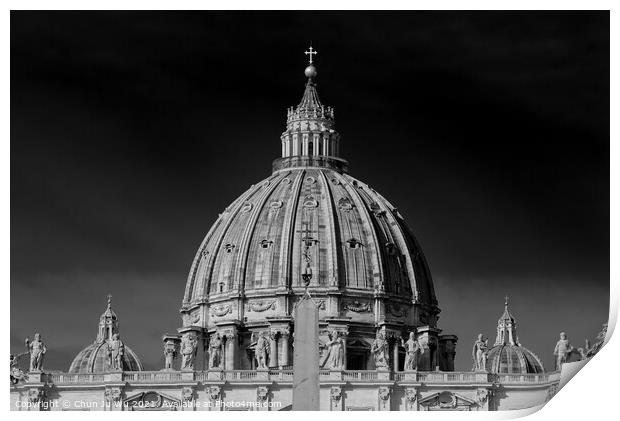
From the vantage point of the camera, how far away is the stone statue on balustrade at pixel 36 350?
7444 cm

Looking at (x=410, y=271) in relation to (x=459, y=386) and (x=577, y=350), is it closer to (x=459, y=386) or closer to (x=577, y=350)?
(x=459, y=386)

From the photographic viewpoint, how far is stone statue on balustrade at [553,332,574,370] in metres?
71.9

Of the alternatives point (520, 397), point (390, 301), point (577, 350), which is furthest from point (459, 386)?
point (577, 350)

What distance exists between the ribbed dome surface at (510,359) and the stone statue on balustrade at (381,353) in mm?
5772

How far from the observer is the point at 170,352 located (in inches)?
5000

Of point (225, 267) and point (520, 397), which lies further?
point (225, 267)

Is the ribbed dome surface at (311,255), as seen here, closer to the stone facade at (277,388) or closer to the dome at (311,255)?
the dome at (311,255)

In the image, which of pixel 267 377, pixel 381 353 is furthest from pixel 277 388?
pixel 381 353

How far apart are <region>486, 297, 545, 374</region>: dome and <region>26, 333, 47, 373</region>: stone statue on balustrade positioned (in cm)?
2411

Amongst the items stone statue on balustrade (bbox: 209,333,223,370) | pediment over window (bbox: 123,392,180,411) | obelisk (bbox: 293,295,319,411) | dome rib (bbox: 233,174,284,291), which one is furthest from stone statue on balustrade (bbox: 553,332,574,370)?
dome rib (bbox: 233,174,284,291)

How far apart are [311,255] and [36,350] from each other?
181 feet

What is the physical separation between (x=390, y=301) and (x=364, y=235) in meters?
5.01

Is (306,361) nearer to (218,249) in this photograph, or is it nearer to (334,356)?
(334,356)
